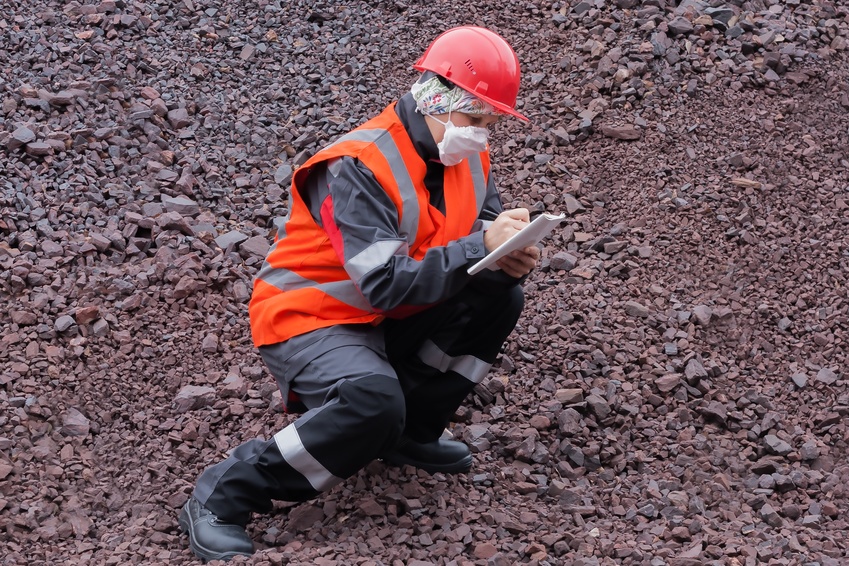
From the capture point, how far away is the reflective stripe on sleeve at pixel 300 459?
12.3 feet

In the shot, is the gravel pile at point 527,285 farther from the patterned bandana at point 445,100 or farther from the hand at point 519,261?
the patterned bandana at point 445,100

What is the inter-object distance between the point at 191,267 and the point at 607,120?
269 cm

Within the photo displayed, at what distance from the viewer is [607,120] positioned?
636cm

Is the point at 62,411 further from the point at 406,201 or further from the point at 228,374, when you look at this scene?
the point at 406,201

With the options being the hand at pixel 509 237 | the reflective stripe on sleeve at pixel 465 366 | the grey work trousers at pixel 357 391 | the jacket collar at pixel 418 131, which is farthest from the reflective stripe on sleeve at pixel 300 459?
the jacket collar at pixel 418 131

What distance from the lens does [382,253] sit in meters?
3.63

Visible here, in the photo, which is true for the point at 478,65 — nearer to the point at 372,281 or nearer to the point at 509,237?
the point at 509,237

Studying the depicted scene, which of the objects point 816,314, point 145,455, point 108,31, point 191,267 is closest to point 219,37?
point 108,31

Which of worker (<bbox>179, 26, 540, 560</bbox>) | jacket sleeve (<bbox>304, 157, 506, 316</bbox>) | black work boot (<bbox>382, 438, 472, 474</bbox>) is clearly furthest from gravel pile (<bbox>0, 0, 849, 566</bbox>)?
jacket sleeve (<bbox>304, 157, 506, 316</bbox>)

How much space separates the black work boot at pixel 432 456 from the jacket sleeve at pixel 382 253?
0.87m

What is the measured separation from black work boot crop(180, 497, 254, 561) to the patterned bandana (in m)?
1.73

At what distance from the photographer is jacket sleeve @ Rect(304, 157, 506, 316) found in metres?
3.63

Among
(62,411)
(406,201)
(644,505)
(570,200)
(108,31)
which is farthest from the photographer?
(108,31)

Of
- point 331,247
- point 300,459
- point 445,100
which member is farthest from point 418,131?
point 300,459
